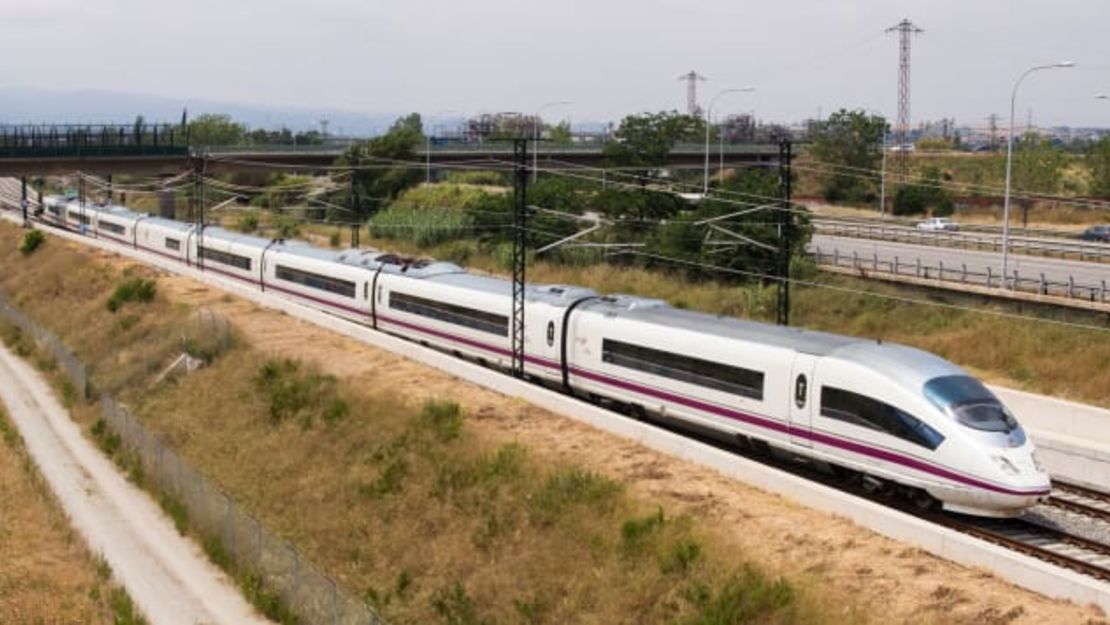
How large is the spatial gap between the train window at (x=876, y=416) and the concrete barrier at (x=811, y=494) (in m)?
1.39

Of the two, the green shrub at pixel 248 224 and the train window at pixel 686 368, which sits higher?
the train window at pixel 686 368

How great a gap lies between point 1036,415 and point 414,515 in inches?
575

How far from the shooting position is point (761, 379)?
84.2ft

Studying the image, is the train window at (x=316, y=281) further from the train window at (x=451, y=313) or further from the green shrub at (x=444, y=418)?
the green shrub at (x=444, y=418)

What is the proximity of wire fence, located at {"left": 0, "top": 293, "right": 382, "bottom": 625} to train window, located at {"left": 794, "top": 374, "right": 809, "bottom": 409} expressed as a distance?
9.32 metres

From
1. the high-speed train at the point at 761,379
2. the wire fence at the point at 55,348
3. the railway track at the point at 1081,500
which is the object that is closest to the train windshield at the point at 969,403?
the high-speed train at the point at 761,379

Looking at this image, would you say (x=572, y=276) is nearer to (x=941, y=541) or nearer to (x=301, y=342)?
(x=301, y=342)

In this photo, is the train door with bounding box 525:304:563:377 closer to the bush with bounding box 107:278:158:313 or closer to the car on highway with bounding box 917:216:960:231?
the bush with bounding box 107:278:158:313

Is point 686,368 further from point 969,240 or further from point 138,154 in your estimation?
point 138,154

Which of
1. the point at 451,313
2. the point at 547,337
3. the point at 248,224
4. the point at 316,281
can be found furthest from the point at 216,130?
the point at 547,337

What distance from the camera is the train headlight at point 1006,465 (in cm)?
2111

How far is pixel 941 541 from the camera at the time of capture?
20.2 m

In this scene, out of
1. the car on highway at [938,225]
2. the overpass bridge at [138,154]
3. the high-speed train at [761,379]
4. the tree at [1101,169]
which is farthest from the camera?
the tree at [1101,169]

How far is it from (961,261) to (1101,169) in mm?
45050
